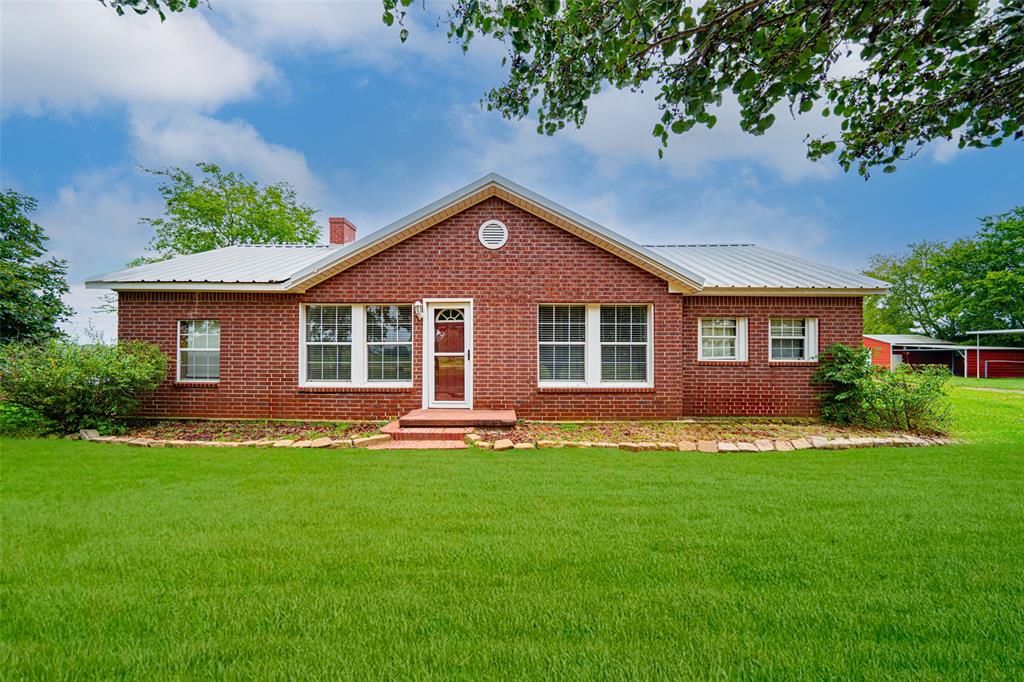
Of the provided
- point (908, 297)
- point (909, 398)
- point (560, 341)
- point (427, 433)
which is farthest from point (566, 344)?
point (908, 297)

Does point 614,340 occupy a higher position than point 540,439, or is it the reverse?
point 614,340

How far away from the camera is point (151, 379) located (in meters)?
9.14

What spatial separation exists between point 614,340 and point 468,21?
22.9 feet

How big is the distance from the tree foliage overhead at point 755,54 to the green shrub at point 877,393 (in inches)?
234

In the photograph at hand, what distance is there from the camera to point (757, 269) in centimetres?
1116

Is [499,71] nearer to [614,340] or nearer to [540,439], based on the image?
[540,439]

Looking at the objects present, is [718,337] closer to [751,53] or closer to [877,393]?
[877,393]

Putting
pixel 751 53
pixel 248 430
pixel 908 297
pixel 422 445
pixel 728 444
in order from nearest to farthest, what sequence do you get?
pixel 751 53 → pixel 728 444 → pixel 422 445 → pixel 248 430 → pixel 908 297

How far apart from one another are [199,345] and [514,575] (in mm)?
9758

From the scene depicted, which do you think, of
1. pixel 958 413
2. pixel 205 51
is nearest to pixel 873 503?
pixel 958 413

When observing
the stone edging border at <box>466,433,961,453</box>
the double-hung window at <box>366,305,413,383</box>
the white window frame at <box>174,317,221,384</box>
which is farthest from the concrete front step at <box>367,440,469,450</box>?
the white window frame at <box>174,317,221,384</box>

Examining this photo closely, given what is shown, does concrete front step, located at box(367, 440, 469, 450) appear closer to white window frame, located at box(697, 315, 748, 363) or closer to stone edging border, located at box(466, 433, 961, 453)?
stone edging border, located at box(466, 433, 961, 453)

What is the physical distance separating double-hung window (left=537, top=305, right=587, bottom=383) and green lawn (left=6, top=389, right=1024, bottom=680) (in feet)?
13.7

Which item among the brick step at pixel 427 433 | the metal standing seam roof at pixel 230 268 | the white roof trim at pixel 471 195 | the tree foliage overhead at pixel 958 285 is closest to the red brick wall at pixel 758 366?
the white roof trim at pixel 471 195
